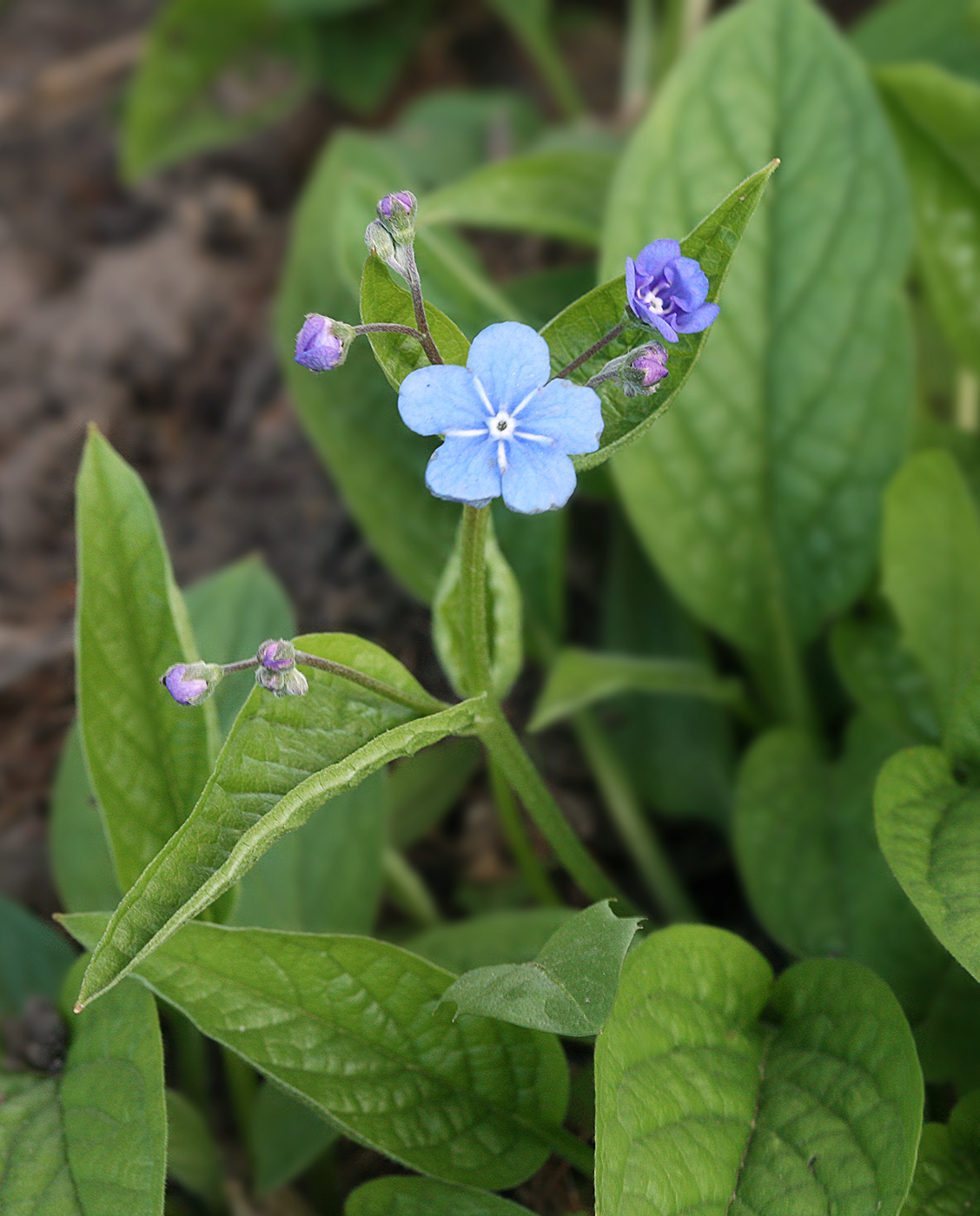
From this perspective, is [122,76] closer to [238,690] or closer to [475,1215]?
[238,690]

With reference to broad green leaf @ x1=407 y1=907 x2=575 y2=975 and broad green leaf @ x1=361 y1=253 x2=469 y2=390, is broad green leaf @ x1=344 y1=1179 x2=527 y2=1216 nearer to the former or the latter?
broad green leaf @ x1=407 y1=907 x2=575 y2=975

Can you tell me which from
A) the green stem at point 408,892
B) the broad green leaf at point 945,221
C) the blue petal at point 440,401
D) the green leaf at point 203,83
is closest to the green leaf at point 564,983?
the blue petal at point 440,401

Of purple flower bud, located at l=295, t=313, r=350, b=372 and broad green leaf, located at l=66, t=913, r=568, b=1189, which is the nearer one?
purple flower bud, located at l=295, t=313, r=350, b=372

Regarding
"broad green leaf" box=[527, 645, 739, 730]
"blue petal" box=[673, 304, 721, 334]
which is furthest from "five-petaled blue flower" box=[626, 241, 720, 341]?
"broad green leaf" box=[527, 645, 739, 730]

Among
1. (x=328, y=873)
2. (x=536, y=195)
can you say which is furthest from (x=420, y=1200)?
(x=536, y=195)

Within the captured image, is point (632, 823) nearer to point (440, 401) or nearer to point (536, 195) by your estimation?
point (536, 195)

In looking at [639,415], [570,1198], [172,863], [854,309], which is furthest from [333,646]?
[854,309]
